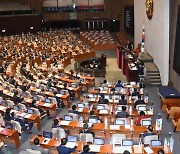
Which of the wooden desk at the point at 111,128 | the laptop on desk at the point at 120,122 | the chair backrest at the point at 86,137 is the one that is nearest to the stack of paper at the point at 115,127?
the wooden desk at the point at 111,128

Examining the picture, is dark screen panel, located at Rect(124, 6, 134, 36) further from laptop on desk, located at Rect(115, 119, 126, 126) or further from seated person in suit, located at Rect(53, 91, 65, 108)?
laptop on desk, located at Rect(115, 119, 126, 126)

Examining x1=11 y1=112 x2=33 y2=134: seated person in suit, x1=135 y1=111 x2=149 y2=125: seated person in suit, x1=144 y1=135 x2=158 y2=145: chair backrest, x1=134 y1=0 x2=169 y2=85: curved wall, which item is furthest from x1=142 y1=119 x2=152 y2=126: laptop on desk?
x1=134 y1=0 x2=169 y2=85: curved wall

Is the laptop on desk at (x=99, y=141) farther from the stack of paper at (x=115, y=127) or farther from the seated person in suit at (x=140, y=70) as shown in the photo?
the seated person in suit at (x=140, y=70)

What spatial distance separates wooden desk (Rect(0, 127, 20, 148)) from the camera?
44.3 ft

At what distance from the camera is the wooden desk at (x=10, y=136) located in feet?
44.3

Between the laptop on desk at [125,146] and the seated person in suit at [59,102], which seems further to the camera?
the seated person in suit at [59,102]

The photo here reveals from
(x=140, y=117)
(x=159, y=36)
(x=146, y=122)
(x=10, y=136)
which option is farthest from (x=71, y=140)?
(x=159, y=36)

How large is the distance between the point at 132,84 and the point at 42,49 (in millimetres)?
16627

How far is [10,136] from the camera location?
44.2ft

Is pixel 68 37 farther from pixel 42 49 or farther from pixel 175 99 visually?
pixel 175 99

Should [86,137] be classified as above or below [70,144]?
above

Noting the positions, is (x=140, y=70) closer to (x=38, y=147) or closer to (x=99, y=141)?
(x=99, y=141)

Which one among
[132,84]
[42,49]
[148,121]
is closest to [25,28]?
[42,49]

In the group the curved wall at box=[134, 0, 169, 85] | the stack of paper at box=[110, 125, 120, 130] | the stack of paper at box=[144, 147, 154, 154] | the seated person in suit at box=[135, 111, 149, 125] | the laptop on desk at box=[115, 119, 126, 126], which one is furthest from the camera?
the curved wall at box=[134, 0, 169, 85]
